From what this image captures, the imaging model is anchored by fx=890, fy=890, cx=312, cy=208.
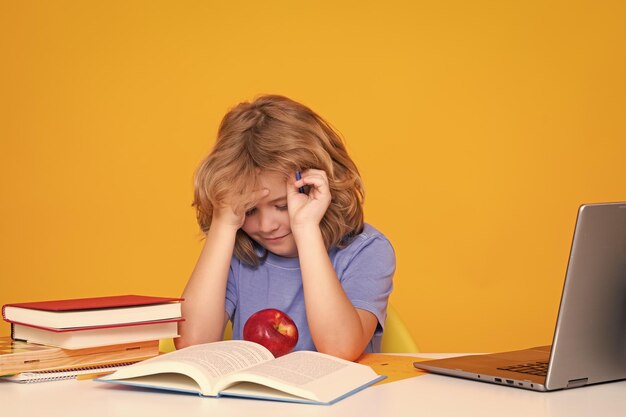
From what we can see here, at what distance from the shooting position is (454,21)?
11.6 ft

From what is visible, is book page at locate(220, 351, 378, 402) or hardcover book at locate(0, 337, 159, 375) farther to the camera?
hardcover book at locate(0, 337, 159, 375)

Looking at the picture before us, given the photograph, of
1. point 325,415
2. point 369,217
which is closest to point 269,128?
point 325,415

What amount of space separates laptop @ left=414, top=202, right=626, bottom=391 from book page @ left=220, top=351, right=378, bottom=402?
213mm

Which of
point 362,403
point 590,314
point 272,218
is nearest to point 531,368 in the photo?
point 590,314

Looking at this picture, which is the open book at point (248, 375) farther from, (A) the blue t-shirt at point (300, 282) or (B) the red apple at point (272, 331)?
(A) the blue t-shirt at point (300, 282)

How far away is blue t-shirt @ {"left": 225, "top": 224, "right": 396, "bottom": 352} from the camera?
2133mm

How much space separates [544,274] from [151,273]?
5.10ft

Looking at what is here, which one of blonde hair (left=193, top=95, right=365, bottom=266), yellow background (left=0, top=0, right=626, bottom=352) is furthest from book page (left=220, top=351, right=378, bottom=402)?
yellow background (left=0, top=0, right=626, bottom=352)

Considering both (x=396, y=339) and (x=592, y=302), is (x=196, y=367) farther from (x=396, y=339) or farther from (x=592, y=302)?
(x=396, y=339)

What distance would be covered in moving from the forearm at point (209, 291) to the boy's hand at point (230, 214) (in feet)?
0.04

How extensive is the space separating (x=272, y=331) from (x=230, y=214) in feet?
1.19

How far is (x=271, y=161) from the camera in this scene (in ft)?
6.88

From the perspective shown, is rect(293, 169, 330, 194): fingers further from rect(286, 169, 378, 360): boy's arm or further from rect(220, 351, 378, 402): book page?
rect(220, 351, 378, 402): book page

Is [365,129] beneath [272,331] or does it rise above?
above
